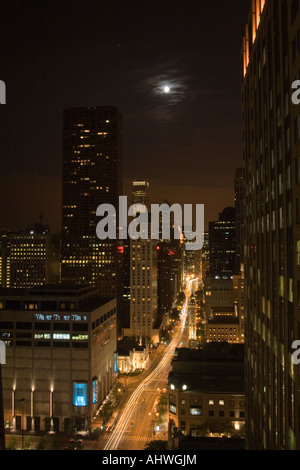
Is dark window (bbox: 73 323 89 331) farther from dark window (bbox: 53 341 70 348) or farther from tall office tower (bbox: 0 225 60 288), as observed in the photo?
tall office tower (bbox: 0 225 60 288)

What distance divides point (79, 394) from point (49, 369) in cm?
299

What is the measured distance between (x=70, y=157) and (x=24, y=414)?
61.3 metres

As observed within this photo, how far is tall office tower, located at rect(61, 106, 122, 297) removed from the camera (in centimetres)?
7900

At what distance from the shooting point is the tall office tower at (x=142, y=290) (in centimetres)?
6531

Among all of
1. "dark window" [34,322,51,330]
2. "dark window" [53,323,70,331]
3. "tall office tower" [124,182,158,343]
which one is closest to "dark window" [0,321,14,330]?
"dark window" [34,322,51,330]

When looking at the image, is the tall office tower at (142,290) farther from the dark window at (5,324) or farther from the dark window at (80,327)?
the dark window at (5,324)

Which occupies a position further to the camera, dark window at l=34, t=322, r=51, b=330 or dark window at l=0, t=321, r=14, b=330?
dark window at l=0, t=321, r=14, b=330

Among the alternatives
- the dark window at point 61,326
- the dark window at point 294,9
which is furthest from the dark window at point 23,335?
the dark window at point 294,9

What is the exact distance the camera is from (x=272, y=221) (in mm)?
11375

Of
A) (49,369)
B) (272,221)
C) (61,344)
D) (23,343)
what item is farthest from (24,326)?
(272,221)

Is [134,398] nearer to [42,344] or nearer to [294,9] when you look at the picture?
[42,344]

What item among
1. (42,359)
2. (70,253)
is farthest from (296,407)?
(70,253)

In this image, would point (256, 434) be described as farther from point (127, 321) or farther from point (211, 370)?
point (127, 321)

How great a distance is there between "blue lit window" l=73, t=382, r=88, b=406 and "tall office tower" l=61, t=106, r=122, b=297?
153 ft
